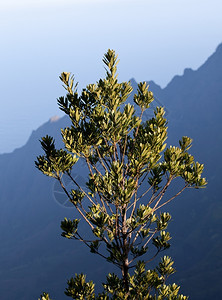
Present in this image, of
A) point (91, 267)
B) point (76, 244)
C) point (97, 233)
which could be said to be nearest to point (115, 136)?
point (97, 233)

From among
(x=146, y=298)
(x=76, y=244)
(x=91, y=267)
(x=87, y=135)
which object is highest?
(x=76, y=244)

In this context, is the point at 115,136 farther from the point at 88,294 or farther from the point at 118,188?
the point at 88,294

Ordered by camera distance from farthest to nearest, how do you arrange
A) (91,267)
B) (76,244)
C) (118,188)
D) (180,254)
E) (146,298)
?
(76,244) → (91,267) → (180,254) → (146,298) → (118,188)

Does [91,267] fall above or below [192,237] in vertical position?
above

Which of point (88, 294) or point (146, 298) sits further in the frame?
point (88, 294)

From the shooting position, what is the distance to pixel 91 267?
171 metres

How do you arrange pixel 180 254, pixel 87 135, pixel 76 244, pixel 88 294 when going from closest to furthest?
pixel 87 135 → pixel 88 294 → pixel 180 254 → pixel 76 244

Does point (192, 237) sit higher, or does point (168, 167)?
point (192, 237)

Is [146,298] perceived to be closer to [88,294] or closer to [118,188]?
[88,294]

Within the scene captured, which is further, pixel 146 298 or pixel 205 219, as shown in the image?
pixel 205 219

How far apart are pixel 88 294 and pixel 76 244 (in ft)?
621

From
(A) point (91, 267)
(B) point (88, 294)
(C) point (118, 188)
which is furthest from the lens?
(A) point (91, 267)

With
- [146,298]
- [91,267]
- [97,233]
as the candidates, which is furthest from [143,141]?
[91,267]

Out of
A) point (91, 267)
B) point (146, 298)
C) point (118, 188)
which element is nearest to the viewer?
point (118, 188)
